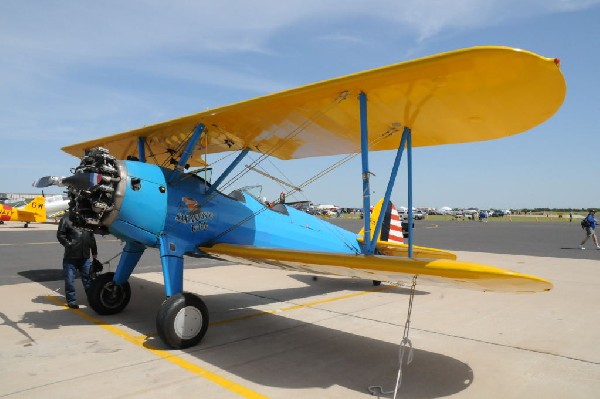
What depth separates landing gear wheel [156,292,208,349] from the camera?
4438 millimetres

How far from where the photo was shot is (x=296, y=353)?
4.45 meters

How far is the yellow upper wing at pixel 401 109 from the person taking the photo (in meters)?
3.44

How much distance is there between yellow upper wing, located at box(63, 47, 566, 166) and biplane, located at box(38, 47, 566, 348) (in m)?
0.02

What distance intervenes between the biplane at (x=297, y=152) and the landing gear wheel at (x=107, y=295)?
2 cm

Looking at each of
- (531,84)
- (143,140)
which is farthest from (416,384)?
(143,140)

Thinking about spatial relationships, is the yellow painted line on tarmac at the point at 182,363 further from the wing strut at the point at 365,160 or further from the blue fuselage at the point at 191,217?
the wing strut at the point at 365,160

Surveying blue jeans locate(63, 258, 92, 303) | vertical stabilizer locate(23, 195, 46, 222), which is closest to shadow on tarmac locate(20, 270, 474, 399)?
blue jeans locate(63, 258, 92, 303)

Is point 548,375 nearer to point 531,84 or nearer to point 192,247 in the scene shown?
point 531,84

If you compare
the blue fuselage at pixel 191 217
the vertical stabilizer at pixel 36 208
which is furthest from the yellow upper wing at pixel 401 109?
the vertical stabilizer at pixel 36 208

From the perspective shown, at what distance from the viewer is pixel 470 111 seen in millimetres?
4523

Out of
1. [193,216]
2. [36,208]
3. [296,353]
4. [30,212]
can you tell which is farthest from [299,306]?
[30,212]

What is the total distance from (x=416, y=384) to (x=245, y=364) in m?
1.63

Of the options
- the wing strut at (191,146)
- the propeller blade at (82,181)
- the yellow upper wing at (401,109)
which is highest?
the yellow upper wing at (401,109)

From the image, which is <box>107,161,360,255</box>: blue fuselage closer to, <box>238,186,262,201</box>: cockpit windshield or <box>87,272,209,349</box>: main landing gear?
<box>238,186,262,201</box>: cockpit windshield
